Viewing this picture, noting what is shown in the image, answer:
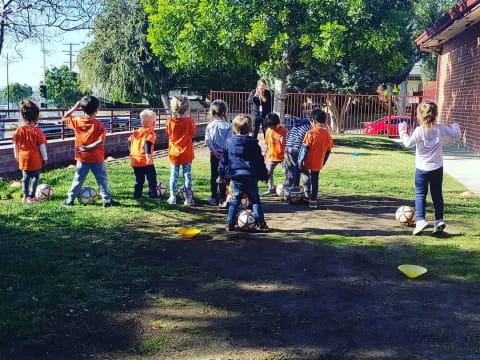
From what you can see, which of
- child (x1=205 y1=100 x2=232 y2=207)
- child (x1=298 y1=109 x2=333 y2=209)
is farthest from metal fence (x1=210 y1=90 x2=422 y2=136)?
child (x1=205 y1=100 x2=232 y2=207)

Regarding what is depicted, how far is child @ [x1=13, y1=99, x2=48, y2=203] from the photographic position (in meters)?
7.88

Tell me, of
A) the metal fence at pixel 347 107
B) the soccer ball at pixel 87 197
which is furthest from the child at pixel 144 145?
the metal fence at pixel 347 107

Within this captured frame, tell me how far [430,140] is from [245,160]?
87.5 inches

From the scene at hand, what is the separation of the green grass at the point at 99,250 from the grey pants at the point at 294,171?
3.43ft

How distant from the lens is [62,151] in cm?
1365

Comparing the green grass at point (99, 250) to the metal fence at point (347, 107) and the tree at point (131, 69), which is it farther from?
the tree at point (131, 69)

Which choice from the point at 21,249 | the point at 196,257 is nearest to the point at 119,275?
the point at 196,257

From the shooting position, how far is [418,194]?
254 inches

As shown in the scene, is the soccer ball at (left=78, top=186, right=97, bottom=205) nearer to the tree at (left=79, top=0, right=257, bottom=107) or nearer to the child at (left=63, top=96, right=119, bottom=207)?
the child at (left=63, top=96, right=119, bottom=207)

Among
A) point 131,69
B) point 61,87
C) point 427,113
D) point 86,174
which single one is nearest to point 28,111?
point 86,174

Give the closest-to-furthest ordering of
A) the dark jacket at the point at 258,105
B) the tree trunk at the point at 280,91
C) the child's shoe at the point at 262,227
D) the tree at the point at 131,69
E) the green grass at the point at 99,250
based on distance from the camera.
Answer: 1. the green grass at the point at 99,250
2. the child's shoe at the point at 262,227
3. the dark jacket at the point at 258,105
4. the tree trunk at the point at 280,91
5. the tree at the point at 131,69

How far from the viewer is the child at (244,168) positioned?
Answer: 20.7 feet

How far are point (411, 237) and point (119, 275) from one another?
11.6ft

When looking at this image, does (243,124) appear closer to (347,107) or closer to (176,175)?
(176,175)
